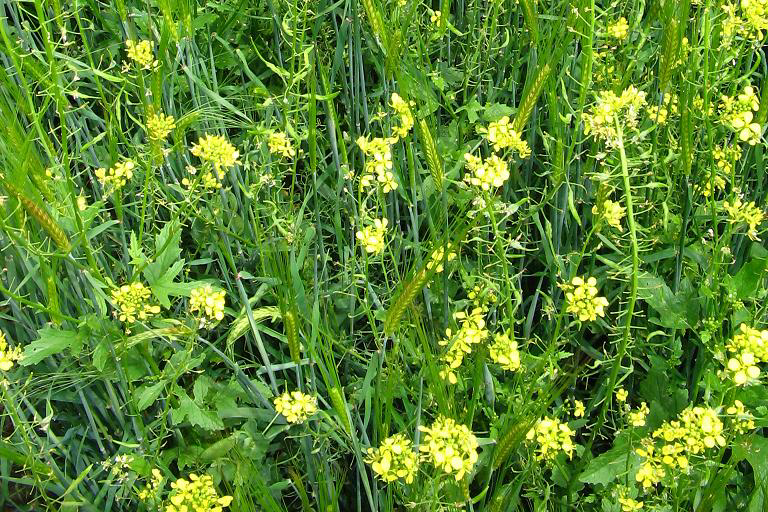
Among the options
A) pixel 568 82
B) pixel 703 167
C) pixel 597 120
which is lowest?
pixel 703 167

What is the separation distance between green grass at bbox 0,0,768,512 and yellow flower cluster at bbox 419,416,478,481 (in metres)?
0.08

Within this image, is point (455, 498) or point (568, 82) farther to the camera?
point (568, 82)

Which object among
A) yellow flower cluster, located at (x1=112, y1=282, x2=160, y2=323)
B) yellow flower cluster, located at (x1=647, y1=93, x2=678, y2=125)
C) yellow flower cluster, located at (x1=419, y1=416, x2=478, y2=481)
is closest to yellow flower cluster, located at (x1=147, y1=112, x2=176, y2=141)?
yellow flower cluster, located at (x1=112, y1=282, x2=160, y2=323)

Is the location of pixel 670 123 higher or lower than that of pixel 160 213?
higher

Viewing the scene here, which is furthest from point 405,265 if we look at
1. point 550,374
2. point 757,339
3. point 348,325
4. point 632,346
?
point 757,339

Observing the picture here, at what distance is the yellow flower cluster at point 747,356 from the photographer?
1.09 m

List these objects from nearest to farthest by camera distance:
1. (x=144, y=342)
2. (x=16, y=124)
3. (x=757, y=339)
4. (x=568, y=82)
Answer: (x=757, y=339)
(x=16, y=124)
(x=144, y=342)
(x=568, y=82)

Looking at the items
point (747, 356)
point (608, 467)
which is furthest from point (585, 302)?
point (608, 467)

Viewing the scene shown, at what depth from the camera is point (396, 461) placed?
3.66 feet

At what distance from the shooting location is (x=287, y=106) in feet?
4.79

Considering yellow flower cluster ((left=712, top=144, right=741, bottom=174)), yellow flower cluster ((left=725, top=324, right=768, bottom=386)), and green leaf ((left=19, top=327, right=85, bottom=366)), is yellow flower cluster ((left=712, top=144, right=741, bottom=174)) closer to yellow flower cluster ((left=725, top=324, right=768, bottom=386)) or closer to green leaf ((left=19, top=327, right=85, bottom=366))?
yellow flower cluster ((left=725, top=324, right=768, bottom=386))

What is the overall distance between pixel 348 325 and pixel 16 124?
827mm

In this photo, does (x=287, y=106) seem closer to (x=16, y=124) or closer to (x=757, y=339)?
(x=16, y=124)

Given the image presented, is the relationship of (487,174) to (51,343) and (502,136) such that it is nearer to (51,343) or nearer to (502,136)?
(502,136)
